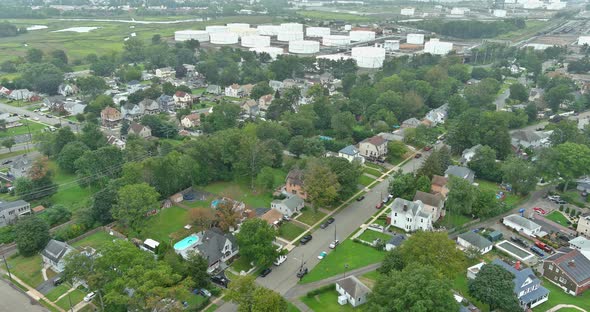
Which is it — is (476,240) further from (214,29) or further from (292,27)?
(292,27)

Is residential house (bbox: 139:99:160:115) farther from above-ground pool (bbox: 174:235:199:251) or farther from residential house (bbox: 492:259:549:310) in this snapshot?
residential house (bbox: 492:259:549:310)

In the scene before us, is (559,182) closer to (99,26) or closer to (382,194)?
(382,194)

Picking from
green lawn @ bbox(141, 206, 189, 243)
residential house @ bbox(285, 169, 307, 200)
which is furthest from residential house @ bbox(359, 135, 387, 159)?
green lawn @ bbox(141, 206, 189, 243)

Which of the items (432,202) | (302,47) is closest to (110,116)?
(432,202)

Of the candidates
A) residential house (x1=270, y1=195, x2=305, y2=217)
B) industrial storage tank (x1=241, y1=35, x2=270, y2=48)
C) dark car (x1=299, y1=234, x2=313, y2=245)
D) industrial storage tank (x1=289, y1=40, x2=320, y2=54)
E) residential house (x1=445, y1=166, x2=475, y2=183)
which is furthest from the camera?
industrial storage tank (x1=241, y1=35, x2=270, y2=48)

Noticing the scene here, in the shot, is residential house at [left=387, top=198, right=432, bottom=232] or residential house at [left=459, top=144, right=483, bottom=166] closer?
residential house at [left=387, top=198, right=432, bottom=232]

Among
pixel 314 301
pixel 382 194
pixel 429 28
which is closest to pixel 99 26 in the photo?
pixel 429 28

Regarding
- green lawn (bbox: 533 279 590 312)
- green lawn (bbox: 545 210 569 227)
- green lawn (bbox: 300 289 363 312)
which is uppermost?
green lawn (bbox: 545 210 569 227)
